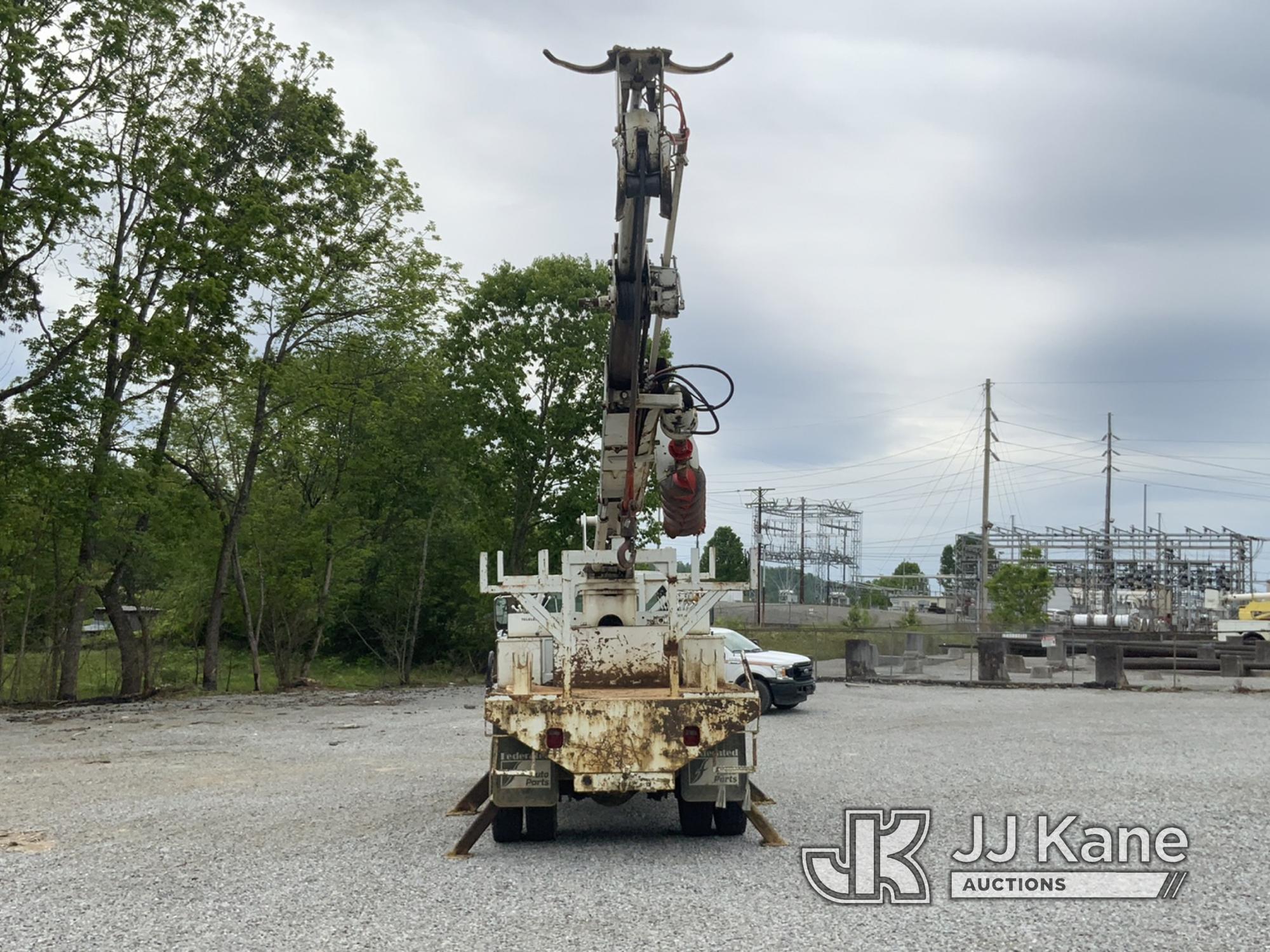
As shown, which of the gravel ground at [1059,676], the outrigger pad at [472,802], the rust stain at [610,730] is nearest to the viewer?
the rust stain at [610,730]

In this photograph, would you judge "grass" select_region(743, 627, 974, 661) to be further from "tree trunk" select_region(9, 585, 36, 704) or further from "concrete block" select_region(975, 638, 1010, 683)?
"tree trunk" select_region(9, 585, 36, 704)

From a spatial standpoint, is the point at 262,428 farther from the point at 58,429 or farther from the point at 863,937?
the point at 863,937

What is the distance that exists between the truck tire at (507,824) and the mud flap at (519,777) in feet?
0.81

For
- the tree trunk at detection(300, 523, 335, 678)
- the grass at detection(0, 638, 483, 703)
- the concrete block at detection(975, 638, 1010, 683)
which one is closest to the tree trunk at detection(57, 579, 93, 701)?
the grass at detection(0, 638, 483, 703)

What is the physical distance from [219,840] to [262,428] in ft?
68.7

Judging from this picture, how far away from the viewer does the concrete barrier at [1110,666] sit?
2789 cm

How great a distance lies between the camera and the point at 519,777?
8844 millimetres

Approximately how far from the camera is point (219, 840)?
9219 millimetres

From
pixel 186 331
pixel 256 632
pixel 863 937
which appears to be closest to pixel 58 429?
pixel 186 331

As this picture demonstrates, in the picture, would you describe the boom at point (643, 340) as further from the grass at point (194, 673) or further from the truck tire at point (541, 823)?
the grass at point (194, 673)

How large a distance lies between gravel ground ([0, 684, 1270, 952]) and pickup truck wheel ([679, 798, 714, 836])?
0.16 meters

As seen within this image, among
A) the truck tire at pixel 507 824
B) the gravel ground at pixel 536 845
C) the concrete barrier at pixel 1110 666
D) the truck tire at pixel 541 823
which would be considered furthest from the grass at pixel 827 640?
the truck tire at pixel 507 824

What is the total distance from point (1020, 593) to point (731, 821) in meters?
48.5

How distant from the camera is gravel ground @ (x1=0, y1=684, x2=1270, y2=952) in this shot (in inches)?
257
